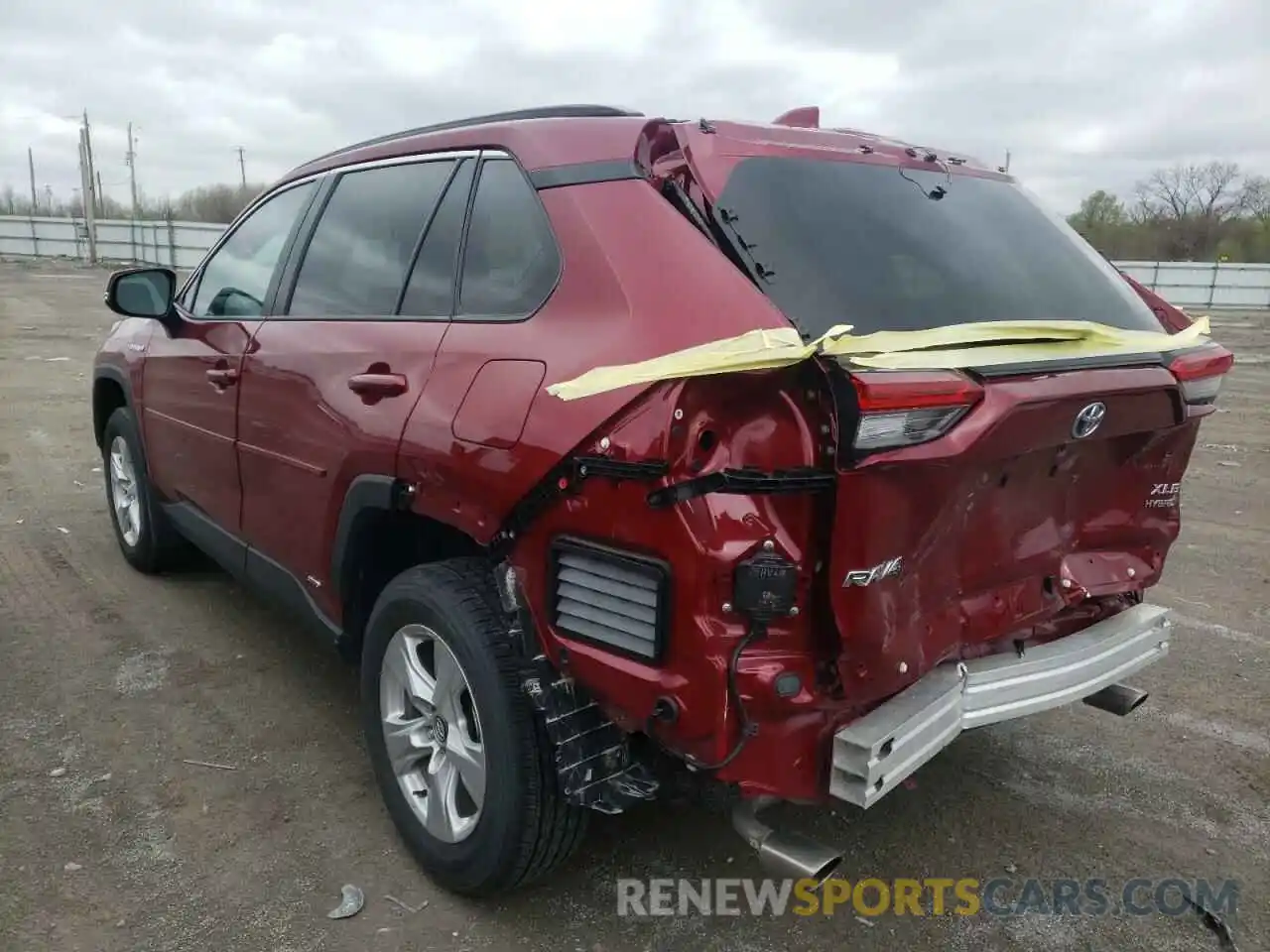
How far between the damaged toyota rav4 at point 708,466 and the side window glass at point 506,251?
10 millimetres

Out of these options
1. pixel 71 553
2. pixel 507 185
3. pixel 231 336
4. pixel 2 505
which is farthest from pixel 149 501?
pixel 507 185

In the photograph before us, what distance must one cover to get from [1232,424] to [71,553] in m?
9.98

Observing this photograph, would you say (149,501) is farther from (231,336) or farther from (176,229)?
(176,229)

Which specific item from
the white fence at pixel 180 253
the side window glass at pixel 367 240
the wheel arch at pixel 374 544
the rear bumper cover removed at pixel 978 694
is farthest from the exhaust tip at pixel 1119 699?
the white fence at pixel 180 253

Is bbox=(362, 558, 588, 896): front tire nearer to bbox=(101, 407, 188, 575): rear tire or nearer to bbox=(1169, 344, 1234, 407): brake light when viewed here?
bbox=(1169, 344, 1234, 407): brake light

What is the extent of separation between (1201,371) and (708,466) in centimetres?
139

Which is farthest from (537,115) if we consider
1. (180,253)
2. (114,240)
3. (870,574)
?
(114,240)

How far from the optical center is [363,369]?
9.41 feet

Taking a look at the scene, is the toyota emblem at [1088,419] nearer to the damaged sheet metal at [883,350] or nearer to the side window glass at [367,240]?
the damaged sheet metal at [883,350]

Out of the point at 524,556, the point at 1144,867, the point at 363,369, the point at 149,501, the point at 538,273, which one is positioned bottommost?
the point at 1144,867

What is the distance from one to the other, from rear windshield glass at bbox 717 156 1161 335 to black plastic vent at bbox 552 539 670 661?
2.05 ft

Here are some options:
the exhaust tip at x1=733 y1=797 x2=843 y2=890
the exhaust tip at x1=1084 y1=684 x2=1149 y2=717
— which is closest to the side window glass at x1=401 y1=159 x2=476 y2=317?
the exhaust tip at x1=733 y1=797 x2=843 y2=890

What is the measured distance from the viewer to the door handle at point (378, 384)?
270cm

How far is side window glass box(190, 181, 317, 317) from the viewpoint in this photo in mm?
3713
